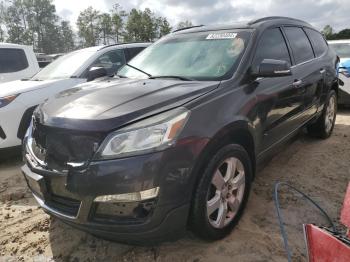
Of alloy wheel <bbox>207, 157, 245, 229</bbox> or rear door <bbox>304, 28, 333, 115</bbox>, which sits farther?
rear door <bbox>304, 28, 333, 115</bbox>

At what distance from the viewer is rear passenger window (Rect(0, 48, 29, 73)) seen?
7.35 metres

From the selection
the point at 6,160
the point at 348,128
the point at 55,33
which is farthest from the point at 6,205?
the point at 55,33

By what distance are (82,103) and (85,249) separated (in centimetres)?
115

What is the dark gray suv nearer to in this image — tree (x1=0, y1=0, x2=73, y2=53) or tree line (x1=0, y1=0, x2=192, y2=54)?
tree line (x1=0, y1=0, x2=192, y2=54)

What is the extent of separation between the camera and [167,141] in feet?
7.82

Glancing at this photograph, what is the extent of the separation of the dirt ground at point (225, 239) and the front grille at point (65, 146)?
0.82 m

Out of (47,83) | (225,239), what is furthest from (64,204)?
(47,83)

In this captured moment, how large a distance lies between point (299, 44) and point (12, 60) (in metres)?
5.63

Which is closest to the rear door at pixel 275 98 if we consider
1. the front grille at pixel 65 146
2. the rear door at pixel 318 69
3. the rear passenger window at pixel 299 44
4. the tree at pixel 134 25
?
the rear passenger window at pixel 299 44

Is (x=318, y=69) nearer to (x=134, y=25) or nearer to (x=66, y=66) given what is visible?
(x=66, y=66)

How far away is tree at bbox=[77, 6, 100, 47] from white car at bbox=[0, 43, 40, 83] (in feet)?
113

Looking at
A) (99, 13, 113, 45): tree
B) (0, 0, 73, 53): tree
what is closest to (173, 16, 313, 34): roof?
(99, 13, 113, 45): tree

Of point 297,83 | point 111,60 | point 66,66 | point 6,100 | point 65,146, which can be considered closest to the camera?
point 65,146

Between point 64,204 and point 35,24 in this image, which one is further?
point 35,24
